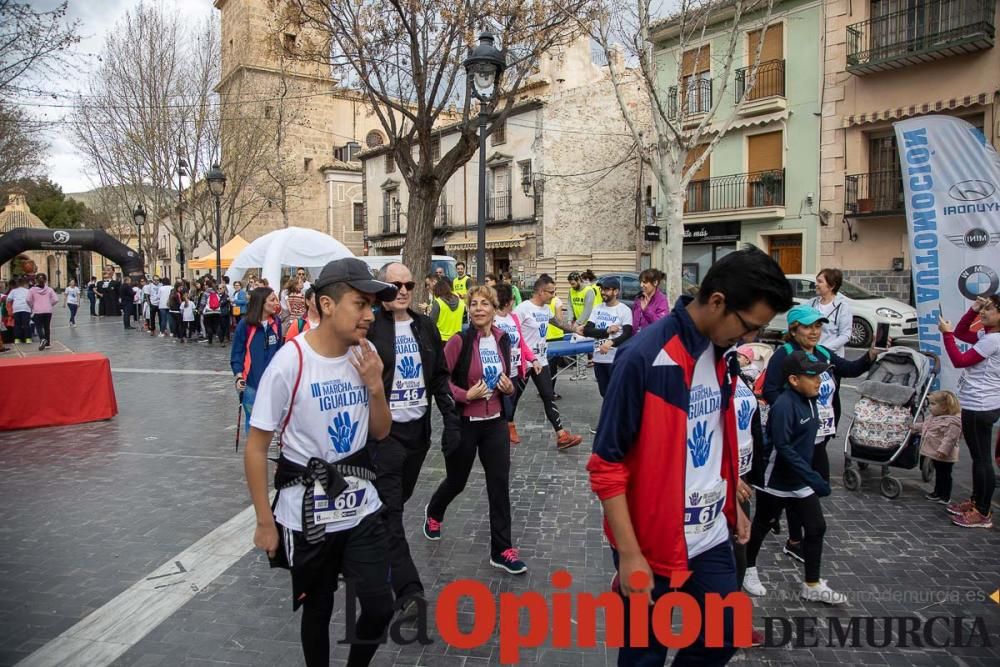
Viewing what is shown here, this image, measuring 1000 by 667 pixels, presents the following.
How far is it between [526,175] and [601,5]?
51.8 ft

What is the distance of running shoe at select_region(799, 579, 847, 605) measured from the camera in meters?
3.88

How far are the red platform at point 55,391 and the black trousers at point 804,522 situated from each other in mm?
8702

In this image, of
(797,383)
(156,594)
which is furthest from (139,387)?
(797,383)

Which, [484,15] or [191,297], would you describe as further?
[191,297]

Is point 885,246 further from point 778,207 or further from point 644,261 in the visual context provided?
point 644,261

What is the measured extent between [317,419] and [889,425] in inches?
208

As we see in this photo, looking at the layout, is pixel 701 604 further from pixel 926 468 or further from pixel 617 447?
pixel 926 468

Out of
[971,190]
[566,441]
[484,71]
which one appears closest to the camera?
[971,190]

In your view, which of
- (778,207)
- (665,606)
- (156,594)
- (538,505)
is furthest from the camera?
(778,207)

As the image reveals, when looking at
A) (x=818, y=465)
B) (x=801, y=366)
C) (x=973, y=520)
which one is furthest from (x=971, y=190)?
(x=801, y=366)

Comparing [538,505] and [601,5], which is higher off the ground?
[601,5]

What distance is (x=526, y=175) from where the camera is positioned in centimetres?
2952

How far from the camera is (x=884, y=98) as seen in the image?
64.5ft

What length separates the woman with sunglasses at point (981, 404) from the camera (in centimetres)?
511
